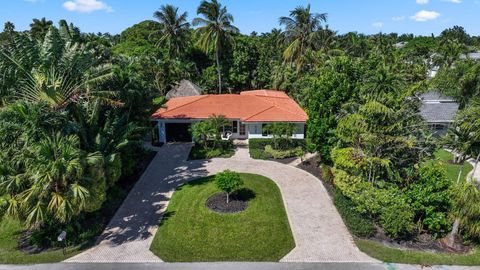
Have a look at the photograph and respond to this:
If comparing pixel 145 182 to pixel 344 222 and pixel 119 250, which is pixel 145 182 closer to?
pixel 119 250

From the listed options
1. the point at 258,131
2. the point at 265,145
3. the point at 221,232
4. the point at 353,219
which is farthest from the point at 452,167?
the point at 221,232

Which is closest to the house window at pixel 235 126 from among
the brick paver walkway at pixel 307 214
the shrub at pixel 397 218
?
the brick paver walkway at pixel 307 214

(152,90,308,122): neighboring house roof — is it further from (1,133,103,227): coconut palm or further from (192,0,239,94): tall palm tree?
(1,133,103,227): coconut palm

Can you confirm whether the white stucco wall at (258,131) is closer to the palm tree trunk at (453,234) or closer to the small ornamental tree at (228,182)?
the small ornamental tree at (228,182)

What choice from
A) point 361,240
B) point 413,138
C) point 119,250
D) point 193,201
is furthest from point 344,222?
point 119,250

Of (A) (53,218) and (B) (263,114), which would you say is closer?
(A) (53,218)

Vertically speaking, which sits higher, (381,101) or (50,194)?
(381,101)
